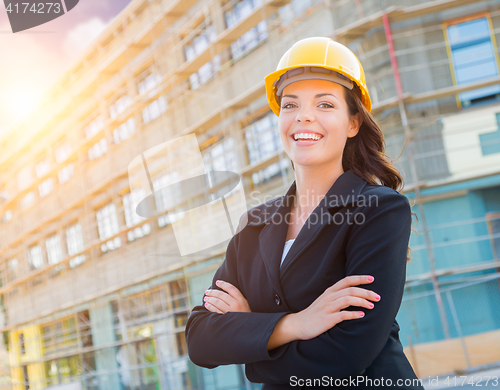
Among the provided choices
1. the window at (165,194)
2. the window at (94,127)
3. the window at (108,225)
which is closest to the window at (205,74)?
the window at (165,194)

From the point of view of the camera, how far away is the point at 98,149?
1380 centimetres

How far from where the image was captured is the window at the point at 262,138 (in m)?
8.90

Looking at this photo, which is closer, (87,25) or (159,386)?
(159,386)

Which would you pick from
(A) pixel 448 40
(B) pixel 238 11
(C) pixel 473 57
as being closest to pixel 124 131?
(B) pixel 238 11

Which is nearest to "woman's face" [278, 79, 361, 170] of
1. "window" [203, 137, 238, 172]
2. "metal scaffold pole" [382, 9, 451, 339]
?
"metal scaffold pole" [382, 9, 451, 339]

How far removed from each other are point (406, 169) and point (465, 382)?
9.65ft

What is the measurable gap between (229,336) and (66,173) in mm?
14510

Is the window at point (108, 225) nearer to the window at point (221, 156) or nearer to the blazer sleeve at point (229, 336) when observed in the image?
the window at point (221, 156)

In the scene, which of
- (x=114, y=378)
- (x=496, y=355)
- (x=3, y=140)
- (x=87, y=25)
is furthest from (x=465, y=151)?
(x=3, y=140)

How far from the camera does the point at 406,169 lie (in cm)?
728

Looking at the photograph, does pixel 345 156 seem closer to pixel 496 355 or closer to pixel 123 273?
pixel 496 355

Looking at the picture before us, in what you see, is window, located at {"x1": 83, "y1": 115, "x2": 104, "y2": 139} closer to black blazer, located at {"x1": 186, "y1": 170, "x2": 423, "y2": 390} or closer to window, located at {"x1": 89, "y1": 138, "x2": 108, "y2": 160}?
window, located at {"x1": 89, "y1": 138, "x2": 108, "y2": 160}

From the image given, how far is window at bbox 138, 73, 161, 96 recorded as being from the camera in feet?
37.8

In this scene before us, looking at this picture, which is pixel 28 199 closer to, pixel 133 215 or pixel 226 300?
pixel 133 215
